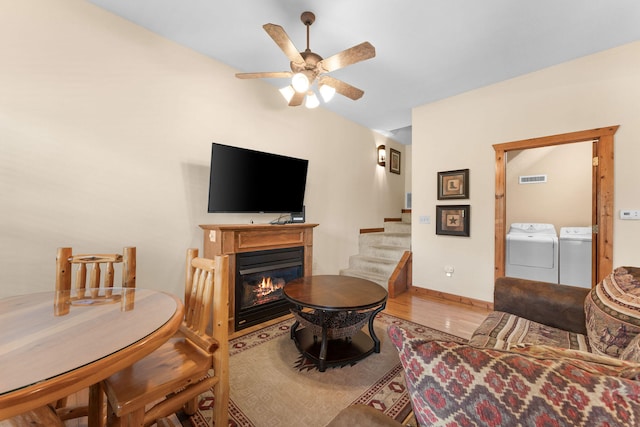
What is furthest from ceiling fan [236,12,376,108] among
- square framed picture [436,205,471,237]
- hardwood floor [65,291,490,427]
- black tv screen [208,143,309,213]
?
hardwood floor [65,291,490,427]

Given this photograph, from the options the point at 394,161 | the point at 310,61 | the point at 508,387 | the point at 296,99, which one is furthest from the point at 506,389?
the point at 394,161

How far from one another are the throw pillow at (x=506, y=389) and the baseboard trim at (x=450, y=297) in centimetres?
307

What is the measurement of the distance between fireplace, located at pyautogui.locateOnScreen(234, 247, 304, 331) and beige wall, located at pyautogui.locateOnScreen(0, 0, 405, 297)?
578 millimetres

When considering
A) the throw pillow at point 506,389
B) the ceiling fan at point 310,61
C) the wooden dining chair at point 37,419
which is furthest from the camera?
the ceiling fan at point 310,61

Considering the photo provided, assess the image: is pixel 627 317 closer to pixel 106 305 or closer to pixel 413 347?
pixel 413 347

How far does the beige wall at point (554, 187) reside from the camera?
401cm

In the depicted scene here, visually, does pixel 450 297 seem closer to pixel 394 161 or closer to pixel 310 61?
pixel 394 161

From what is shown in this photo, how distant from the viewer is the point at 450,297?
3531mm

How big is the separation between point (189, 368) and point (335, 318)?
1.15 meters

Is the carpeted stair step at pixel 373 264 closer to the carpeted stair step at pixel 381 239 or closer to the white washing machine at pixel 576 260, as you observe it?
the carpeted stair step at pixel 381 239

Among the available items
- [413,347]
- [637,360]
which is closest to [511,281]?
[637,360]

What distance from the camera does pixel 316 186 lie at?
12.7 ft

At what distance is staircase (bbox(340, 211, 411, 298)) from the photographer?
3.78 m

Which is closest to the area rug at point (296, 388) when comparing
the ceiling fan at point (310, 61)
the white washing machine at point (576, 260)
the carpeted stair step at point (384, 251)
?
→ the carpeted stair step at point (384, 251)
